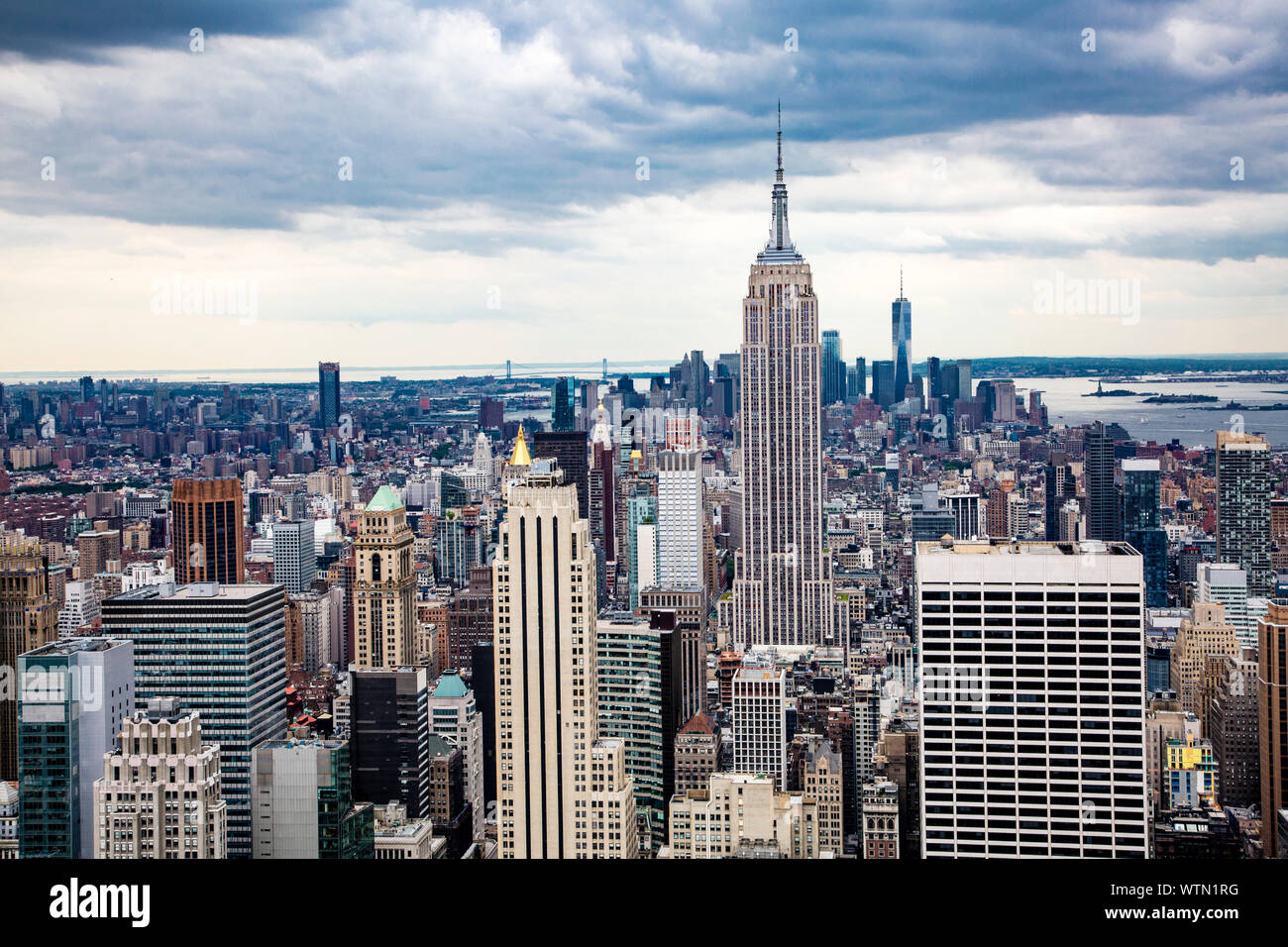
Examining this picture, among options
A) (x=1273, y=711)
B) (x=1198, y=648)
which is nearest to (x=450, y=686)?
(x=1198, y=648)

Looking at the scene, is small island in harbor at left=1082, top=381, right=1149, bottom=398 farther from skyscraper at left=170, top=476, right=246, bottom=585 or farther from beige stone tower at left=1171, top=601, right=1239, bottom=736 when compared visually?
skyscraper at left=170, top=476, right=246, bottom=585

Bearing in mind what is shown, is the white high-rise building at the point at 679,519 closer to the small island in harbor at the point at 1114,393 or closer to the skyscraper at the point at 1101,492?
the skyscraper at the point at 1101,492

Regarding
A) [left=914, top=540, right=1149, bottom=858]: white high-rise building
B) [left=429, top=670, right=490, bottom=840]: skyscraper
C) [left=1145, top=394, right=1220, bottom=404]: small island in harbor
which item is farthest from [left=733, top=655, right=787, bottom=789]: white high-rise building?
[left=1145, top=394, right=1220, bottom=404]: small island in harbor

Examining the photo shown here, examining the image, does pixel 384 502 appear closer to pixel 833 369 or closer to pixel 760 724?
pixel 760 724

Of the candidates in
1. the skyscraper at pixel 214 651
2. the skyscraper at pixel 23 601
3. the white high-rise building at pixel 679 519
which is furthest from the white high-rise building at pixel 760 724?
the skyscraper at pixel 23 601
